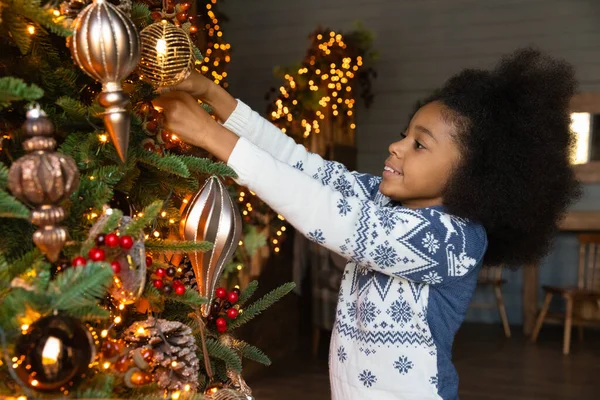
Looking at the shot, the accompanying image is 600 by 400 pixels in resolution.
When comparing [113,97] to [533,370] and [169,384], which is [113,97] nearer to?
[169,384]

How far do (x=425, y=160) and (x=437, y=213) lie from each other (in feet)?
0.40

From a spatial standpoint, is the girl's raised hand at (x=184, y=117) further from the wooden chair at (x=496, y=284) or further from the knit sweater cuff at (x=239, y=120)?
the wooden chair at (x=496, y=284)

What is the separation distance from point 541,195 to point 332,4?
14.9 feet

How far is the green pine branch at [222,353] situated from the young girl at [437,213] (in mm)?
265

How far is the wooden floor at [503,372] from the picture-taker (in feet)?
11.9

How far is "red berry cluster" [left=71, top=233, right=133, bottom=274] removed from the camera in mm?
707

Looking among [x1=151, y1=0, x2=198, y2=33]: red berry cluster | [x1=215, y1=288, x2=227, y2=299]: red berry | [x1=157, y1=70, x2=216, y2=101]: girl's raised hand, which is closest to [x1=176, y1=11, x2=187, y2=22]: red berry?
[x1=151, y1=0, x2=198, y2=33]: red berry cluster

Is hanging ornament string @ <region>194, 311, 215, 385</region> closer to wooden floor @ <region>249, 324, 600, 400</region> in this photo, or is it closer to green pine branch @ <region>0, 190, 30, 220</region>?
green pine branch @ <region>0, 190, 30, 220</region>

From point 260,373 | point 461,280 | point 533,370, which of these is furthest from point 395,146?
point 533,370

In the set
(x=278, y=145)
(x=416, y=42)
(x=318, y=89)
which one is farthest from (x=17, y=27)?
(x=416, y=42)

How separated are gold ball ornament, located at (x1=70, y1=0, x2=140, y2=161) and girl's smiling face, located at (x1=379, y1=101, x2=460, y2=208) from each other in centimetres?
75

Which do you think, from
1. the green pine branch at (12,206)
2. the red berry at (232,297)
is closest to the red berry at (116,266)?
the green pine branch at (12,206)

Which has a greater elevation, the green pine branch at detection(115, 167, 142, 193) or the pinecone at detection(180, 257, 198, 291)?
the green pine branch at detection(115, 167, 142, 193)

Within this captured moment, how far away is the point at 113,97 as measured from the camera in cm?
74
